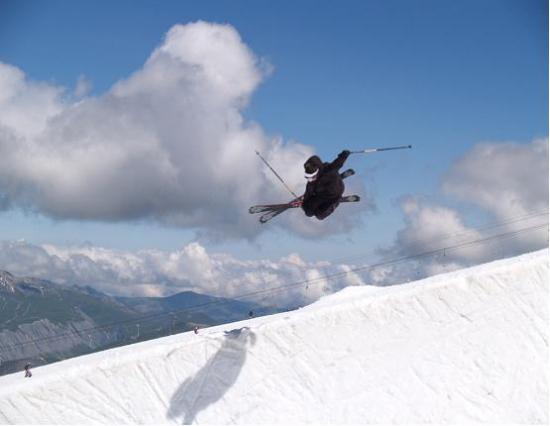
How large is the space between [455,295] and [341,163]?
1280 cm

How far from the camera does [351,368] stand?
2355cm

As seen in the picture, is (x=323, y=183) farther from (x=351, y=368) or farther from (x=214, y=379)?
(x=214, y=379)

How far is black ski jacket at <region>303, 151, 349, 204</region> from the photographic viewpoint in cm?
1485

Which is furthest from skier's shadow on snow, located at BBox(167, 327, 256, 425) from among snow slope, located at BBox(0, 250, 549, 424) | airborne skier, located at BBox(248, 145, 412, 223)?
airborne skier, located at BBox(248, 145, 412, 223)

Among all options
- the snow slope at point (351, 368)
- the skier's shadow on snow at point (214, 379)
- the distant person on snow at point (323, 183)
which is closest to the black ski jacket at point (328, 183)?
the distant person on snow at point (323, 183)

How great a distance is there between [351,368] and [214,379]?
6.79m

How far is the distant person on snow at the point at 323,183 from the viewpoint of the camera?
14.9 metres

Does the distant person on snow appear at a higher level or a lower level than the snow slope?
higher

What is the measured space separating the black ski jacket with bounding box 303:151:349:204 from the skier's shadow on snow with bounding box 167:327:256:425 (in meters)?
11.5

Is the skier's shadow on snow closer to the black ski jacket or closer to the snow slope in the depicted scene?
the snow slope

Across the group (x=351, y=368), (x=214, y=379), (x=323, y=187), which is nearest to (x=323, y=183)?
(x=323, y=187)

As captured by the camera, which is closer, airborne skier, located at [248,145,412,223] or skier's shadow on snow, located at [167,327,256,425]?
airborne skier, located at [248,145,412,223]

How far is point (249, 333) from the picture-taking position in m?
24.5

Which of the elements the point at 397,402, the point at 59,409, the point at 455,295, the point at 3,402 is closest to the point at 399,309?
the point at 455,295
